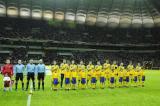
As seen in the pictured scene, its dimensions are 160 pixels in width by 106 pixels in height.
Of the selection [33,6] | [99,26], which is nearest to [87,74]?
[33,6]

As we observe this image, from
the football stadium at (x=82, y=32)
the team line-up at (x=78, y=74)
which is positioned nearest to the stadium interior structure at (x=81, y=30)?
the football stadium at (x=82, y=32)

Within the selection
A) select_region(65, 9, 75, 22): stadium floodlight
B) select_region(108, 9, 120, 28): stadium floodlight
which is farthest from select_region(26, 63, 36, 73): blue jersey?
select_region(108, 9, 120, 28): stadium floodlight

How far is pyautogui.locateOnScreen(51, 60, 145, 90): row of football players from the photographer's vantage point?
1114 inches

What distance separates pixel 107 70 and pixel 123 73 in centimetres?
181

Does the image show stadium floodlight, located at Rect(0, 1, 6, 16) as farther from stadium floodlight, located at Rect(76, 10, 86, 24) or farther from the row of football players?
the row of football players

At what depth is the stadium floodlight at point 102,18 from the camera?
275ft

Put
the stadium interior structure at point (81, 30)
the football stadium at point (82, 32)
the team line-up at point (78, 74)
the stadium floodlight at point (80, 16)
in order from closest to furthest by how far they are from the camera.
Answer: the team line-up at point (78, 74), the football stadium at point (82, 32), the stadium interior structure at point (81, 30), the stadium floodlight at point (80, 16)

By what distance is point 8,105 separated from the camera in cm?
1945

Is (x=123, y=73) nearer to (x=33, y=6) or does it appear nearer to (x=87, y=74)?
(x=87, y=74)

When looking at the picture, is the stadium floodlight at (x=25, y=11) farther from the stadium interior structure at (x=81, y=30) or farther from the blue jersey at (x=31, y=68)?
the blue jersey at (x=31, y=68)

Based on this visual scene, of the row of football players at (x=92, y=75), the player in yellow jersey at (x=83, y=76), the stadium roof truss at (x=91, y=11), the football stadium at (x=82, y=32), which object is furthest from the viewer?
the stadium roof truss at (x=91, y=11)

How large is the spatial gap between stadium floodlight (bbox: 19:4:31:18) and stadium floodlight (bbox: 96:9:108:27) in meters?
17.0

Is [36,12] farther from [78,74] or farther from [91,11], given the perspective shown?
[78,74]

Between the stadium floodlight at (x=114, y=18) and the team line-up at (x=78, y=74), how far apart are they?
52702mm
